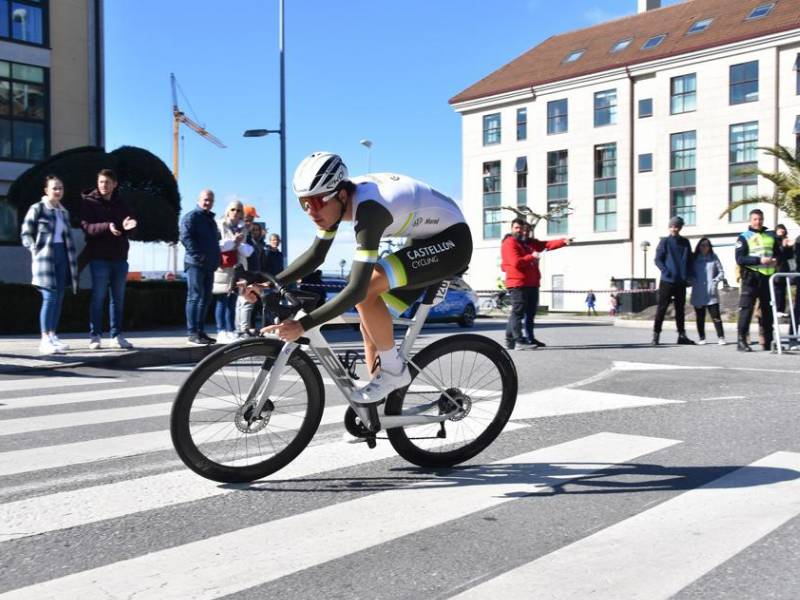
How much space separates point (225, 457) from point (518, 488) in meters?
1.40

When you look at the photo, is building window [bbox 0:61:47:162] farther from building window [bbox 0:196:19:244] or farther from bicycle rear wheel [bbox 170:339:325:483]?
bicycle rear wheel [bbox 170:339:325:483]

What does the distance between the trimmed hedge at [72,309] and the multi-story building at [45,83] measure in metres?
11.7

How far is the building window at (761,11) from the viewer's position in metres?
46.1

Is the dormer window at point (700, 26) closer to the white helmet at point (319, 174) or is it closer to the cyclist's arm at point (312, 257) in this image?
the cyclist's arm at point (312, 257)

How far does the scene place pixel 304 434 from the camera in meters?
4.25

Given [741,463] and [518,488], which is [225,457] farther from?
[741,463]

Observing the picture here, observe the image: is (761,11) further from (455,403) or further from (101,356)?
(455,403)

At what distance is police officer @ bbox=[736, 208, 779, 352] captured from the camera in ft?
38.2

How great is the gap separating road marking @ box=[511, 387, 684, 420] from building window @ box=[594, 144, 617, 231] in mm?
46707

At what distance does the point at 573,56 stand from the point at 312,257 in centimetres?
5457

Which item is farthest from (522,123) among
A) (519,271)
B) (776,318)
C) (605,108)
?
(776,318)

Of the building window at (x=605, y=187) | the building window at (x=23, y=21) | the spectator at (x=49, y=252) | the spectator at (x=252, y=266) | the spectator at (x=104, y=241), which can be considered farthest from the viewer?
the building window at (x=605, y=187)

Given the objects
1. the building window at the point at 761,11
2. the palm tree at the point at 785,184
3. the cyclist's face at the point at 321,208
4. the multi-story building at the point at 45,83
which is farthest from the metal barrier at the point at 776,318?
the building window at the point at 761,11

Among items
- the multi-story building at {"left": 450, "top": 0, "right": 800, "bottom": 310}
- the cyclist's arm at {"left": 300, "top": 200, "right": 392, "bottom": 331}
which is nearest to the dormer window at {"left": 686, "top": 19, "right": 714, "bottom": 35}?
the multi-story building at {"left": 450, "top": 0, "right": 800, "bottom": 310}
